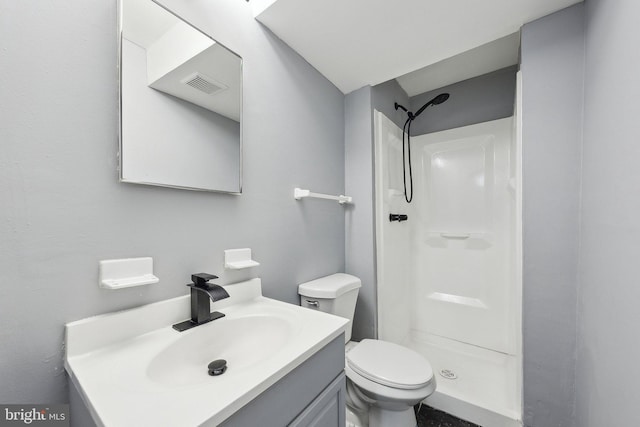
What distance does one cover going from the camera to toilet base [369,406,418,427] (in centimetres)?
116

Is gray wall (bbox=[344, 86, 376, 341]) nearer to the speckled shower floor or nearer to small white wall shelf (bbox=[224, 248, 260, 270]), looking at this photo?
the speckled shower floor

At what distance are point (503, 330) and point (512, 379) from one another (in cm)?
35

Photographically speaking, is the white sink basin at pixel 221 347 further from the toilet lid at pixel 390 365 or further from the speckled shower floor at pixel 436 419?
Answer: the speckled shower floor at pixel 436 419

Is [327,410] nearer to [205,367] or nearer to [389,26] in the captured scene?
[205,367]

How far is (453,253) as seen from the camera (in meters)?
2.07

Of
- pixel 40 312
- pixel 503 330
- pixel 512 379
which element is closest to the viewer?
pixel 40 312

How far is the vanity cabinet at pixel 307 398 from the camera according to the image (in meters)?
0.53

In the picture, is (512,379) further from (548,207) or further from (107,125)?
(107,125)

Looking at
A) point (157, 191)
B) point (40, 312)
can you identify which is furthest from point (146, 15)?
point (40, 312)

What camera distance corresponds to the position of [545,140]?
113cm

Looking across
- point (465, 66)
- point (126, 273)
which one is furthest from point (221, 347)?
point (465, 66)
